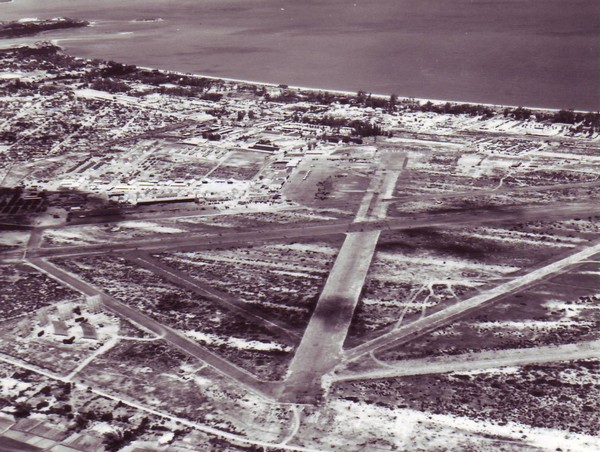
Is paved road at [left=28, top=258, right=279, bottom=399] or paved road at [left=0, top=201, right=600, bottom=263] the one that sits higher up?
paved road at [left=0, top=201, right=600, bottom=263]

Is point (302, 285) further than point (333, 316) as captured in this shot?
Yes

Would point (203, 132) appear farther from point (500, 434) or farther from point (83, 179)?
point (500, 434)

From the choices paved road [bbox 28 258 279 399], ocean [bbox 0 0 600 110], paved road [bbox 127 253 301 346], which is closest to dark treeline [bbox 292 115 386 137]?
ocean [bbox 0 0 600 110]

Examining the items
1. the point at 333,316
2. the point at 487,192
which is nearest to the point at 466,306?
the point at 333,316

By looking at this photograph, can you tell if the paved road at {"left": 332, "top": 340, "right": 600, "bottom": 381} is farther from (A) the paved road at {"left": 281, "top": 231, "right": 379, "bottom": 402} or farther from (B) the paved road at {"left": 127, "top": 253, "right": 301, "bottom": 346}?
(B) the paved road at {"left": 127, "top": 253, "right": 301, "bottom": 346}

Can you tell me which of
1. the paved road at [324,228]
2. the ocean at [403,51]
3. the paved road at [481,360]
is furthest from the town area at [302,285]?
the ocean at [403,51]

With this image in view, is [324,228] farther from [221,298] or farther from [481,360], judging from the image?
[481,360]

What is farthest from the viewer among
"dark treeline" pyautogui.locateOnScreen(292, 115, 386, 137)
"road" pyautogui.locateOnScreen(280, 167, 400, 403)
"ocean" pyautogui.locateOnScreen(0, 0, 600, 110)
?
"ocean" pyautogui.locateOnScreen(0, 0, 600, 110)

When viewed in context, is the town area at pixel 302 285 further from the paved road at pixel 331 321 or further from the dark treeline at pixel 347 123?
the dark treeline at pixel 347 123
